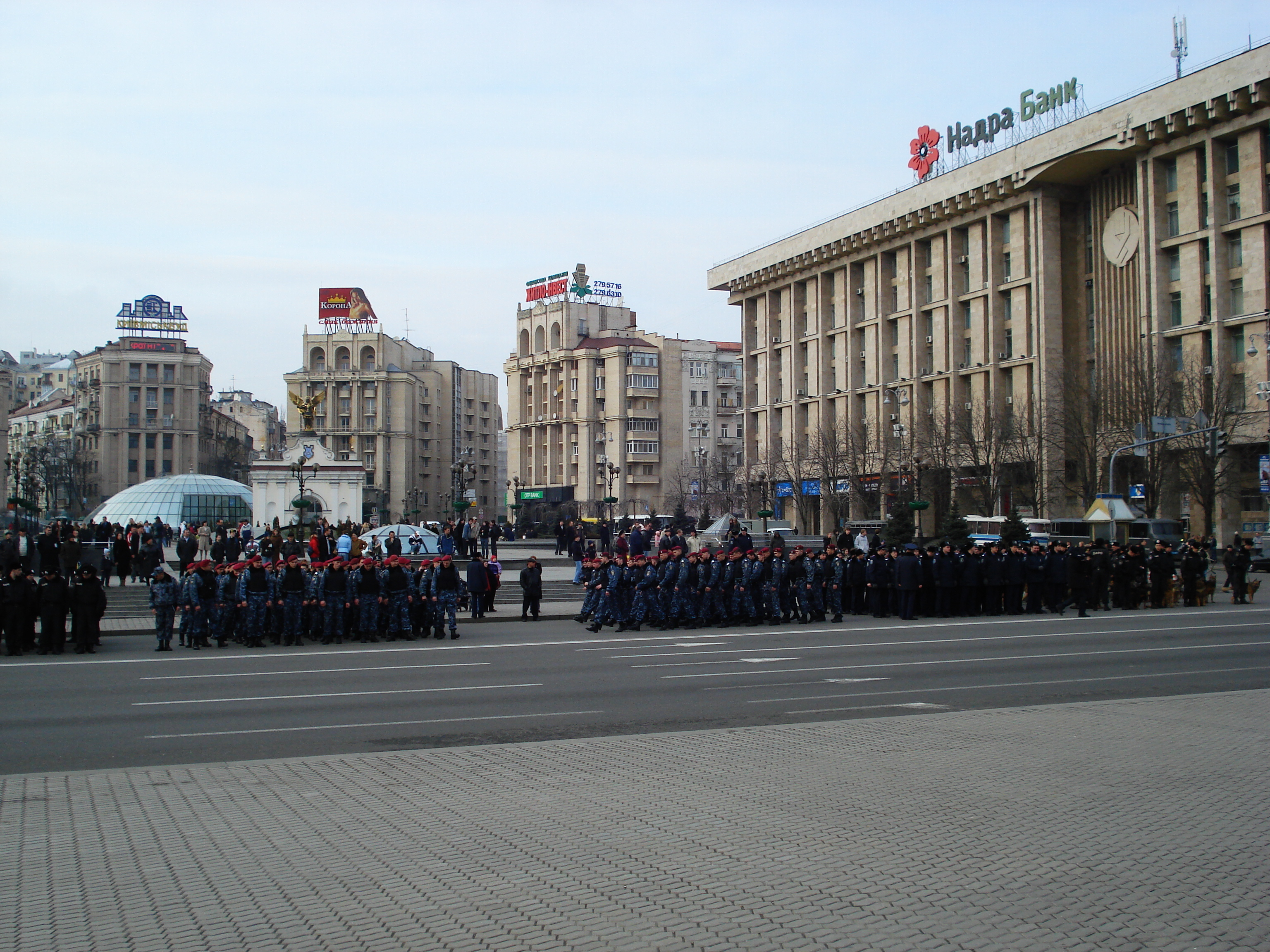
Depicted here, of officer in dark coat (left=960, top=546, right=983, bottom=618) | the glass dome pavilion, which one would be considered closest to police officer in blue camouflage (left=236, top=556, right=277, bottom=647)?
officer in dark coat (left=960, top=546, right=983, bottom=618)

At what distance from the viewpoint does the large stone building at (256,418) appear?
154125 mm

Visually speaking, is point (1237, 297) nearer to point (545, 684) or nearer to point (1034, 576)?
point (1034, 576)

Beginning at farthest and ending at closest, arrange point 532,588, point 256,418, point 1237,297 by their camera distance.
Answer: point 256,418, point 1237,297, point 532,588

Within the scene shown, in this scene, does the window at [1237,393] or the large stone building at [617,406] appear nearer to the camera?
the window at [1237,393]

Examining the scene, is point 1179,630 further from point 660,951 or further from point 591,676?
point 660,951

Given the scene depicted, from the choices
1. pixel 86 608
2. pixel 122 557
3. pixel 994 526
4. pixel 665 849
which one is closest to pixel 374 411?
pixel 994 526

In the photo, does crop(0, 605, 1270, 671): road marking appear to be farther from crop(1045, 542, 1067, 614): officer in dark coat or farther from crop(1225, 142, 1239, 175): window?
crop(1225, 142, 1239, 175): window

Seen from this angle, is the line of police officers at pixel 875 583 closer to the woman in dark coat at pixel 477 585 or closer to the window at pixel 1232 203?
the woman in dark coat at pixel 477 585

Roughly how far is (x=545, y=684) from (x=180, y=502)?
59.7 metres

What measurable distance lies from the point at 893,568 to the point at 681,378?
83981mm

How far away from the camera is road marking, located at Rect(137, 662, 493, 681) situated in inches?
598

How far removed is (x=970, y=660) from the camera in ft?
55.0

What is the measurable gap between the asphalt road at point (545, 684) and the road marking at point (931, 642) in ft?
0.26

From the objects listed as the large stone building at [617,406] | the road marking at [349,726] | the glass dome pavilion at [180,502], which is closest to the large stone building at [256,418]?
the large stone building at [617,406]
